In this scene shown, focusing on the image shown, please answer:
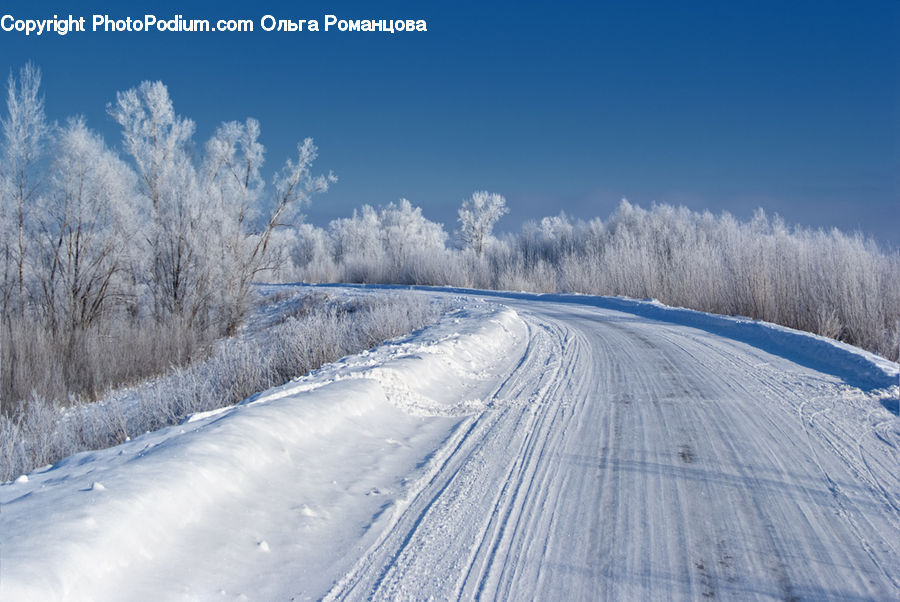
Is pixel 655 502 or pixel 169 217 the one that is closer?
pixel 655 502

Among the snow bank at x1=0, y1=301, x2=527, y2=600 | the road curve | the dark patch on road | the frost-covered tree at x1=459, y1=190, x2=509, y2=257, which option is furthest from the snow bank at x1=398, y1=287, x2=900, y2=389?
the frost-covered tree at x1=459, y1=190, x2=509, y2=257

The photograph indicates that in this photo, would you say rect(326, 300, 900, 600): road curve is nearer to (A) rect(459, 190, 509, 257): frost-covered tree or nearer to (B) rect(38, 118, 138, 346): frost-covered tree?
(B) rect(38, 118, 138, 346): frost-covered tree

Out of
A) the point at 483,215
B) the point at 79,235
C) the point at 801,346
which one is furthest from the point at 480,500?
the point at 483,215

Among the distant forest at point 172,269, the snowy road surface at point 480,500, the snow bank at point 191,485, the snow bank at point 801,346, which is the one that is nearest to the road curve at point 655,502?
the snowy road surface at point 480,500

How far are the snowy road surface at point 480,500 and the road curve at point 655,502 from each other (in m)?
0.01

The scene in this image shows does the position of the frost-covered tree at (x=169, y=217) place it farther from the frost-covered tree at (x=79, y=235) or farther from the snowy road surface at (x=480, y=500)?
the snowy road surface at (x=480, y=500)

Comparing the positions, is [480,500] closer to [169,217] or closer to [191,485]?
[191,485]

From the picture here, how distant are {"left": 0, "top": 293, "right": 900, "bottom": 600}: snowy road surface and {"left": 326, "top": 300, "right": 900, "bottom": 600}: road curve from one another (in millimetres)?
13

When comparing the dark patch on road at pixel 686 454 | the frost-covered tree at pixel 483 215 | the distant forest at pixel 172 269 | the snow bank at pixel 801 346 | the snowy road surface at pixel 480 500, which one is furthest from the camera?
the frost-covered tree at pixel 483 215

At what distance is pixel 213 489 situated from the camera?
9.39 feet

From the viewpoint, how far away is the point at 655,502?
3.02m

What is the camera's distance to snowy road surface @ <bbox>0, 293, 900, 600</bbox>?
7.40ft

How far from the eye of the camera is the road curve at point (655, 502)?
7.59ft

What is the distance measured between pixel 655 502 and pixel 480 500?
1.01 meters
